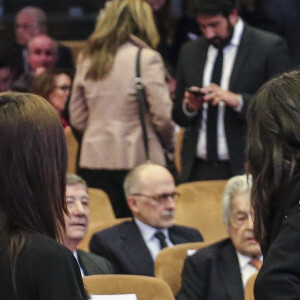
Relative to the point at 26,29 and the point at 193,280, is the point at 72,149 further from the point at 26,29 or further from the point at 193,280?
the point at 193,280

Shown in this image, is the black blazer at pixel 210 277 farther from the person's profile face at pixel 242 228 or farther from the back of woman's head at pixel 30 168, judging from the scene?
the back of woman's head at pixel 30 168

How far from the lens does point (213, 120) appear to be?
17.9 feet

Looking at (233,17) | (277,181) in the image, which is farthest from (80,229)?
(277,181)

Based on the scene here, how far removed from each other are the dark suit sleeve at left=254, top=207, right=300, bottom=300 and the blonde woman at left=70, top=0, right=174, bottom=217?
3.05m

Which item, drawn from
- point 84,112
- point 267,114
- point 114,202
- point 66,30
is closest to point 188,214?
point 114,202

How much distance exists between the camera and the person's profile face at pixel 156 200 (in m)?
5.09

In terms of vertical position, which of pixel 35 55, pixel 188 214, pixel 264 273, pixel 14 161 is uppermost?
pixel 14 161

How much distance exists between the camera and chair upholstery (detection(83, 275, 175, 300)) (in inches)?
143

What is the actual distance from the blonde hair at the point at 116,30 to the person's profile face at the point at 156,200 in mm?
A: 633

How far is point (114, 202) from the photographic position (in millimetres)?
5559

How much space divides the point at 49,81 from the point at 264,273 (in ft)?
14.0

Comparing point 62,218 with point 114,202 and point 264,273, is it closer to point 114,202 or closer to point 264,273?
point 264,273

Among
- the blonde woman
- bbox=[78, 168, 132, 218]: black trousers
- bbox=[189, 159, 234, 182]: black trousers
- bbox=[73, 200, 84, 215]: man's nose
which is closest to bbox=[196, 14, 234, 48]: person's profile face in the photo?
the blonde woman

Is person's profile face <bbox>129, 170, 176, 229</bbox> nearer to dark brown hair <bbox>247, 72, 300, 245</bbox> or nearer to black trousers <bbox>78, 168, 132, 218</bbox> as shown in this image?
black trousers <bbox>78, 168, 132, 218</bbox>
